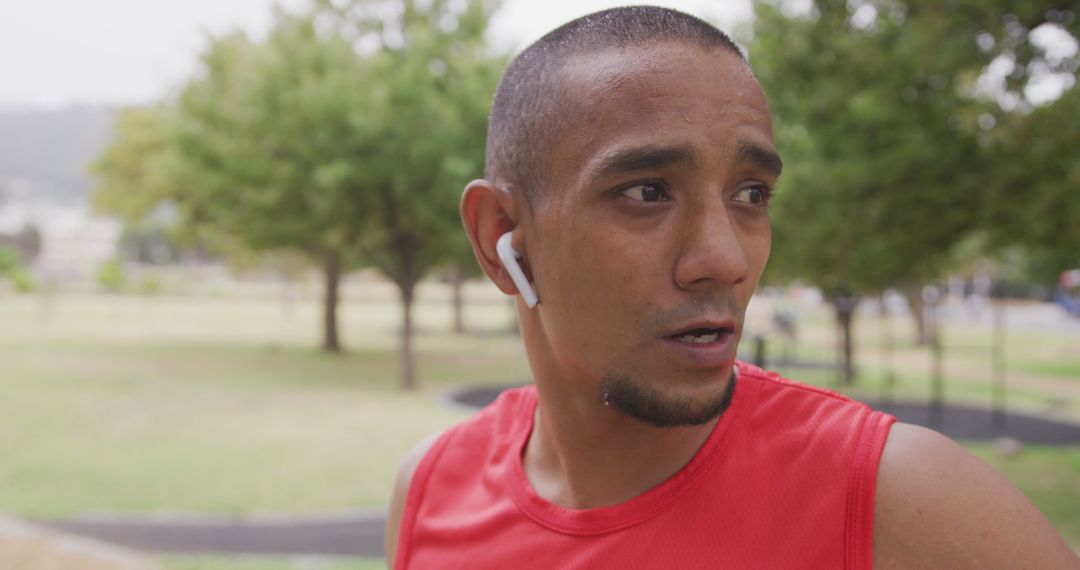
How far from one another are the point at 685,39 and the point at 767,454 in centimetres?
67

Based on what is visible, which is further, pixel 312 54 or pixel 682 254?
pixel 312 54

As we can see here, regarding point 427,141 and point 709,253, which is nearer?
point 709,253

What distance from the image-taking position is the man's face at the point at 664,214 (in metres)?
1.37

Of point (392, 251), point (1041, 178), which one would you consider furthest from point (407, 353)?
point (1041, 178)

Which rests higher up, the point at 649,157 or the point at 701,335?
the point at 649,157

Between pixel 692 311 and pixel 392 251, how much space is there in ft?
59.5

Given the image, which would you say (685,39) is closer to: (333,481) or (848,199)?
(848,199)

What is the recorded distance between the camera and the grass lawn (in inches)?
357

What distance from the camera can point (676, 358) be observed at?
1376 millimetres

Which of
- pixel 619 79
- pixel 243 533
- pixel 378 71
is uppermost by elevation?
pixel 378 71

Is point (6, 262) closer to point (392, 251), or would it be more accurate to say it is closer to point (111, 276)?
point (111, 276)

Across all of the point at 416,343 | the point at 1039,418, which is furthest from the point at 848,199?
the point at 416,343

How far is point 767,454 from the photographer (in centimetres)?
147

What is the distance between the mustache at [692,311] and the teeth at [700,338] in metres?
0.03
